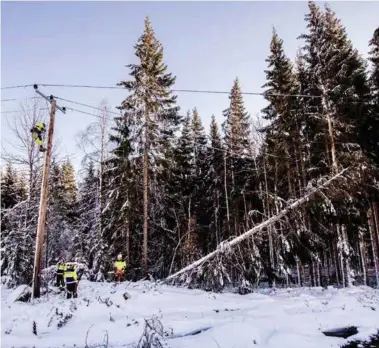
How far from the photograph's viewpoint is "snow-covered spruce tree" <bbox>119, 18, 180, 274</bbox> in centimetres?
2062

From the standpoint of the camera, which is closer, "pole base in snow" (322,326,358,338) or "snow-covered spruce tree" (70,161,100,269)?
"pole base in snow" (322,326,358,338)

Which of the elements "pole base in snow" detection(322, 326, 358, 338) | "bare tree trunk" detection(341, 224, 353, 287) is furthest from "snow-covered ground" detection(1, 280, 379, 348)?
"bare tree trunk" detection(341, 224, 353, 287)

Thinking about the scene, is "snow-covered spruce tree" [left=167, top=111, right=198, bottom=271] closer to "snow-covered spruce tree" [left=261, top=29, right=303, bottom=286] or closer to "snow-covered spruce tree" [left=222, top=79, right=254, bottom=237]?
"snow-covered spruce tree" [left=222, top=79, right=254, bottom=237]

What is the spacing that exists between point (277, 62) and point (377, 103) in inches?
250

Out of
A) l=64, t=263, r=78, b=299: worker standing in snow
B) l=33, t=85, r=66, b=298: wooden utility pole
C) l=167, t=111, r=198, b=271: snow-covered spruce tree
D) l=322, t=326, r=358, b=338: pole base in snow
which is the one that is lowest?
l=322, t=326, r=358, b=338: pole base in snow

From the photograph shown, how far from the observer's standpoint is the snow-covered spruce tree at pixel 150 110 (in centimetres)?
2062

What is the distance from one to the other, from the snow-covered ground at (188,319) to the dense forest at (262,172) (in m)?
3.03

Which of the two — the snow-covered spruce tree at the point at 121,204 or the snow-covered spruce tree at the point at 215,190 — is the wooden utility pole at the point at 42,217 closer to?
the snow-covered spruce tree at the point at 121,204

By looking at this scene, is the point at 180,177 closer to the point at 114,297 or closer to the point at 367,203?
the point at 367,203

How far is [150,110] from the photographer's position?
2112cm

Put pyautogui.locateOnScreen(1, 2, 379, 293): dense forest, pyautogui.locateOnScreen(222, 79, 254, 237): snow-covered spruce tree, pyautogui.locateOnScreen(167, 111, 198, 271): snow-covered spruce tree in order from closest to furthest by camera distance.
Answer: pyautogui.locateOnScreen(1, 2, 379, 293): dense forest → pyautogui.locateOnScreen(222, 79, 254, 237): snow-covered spruce tree → pyautogui.locateOnScreen(167, 111, 198, 271): snow-covered spruce tree

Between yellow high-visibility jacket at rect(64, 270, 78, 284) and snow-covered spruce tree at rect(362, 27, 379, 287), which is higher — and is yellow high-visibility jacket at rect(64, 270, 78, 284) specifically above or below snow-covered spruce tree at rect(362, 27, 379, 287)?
below

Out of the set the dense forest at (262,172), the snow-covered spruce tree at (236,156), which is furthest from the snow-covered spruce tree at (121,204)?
the snow-covered spruce tree at (236,156)

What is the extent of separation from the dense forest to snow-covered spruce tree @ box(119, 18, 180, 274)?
0.07 metres
